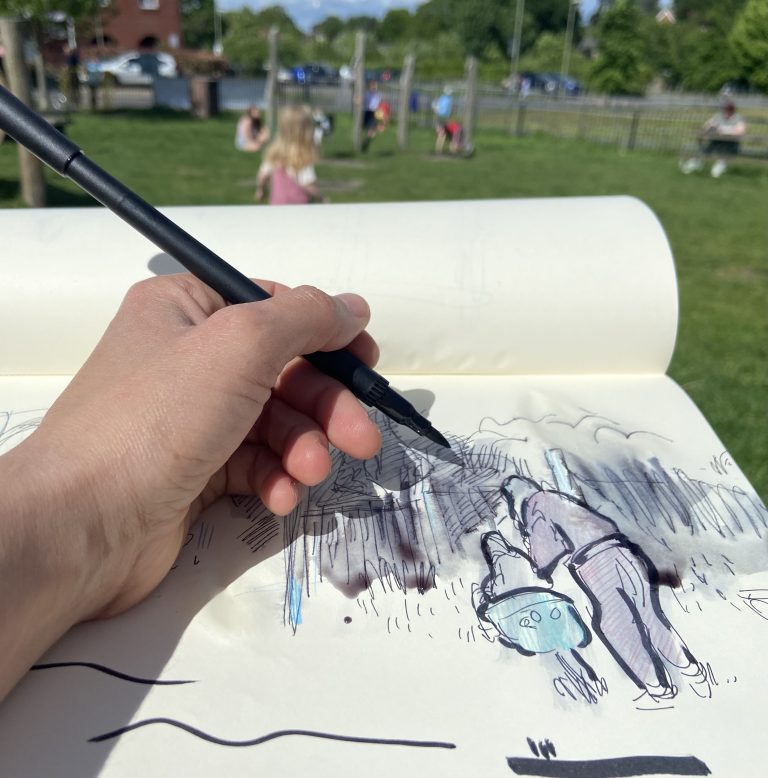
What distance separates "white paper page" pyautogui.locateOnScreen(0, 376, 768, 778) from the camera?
718mm

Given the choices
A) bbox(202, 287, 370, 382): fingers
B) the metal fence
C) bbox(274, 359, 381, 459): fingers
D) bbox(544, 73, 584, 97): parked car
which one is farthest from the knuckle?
bbox(544, 73, 584, 97): parked car

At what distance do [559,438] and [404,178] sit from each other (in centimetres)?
745

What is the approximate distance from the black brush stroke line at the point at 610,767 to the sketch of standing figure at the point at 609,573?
0.08 m

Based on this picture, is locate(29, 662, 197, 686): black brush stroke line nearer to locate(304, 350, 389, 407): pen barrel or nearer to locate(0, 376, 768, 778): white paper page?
locate(0, 376, 768, 778): white paper page

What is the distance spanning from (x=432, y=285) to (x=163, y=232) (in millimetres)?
549

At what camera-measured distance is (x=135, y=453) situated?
2.60ft

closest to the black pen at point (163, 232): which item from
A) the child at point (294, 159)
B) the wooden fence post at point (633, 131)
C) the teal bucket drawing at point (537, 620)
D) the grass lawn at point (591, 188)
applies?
the teal bucket drawing at point (537, 620)

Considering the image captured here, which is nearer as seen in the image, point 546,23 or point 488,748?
point 488,748

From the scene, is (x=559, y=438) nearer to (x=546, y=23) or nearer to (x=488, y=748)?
(x=488, y=748)

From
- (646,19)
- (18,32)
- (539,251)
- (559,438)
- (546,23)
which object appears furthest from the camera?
(546,23)

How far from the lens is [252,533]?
100 centimetres

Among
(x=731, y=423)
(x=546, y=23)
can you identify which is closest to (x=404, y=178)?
(x=731, y=423)

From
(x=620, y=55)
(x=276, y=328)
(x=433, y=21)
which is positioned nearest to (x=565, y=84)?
(x=620, y=55)

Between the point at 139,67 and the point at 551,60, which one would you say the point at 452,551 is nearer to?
the point at 139,67
